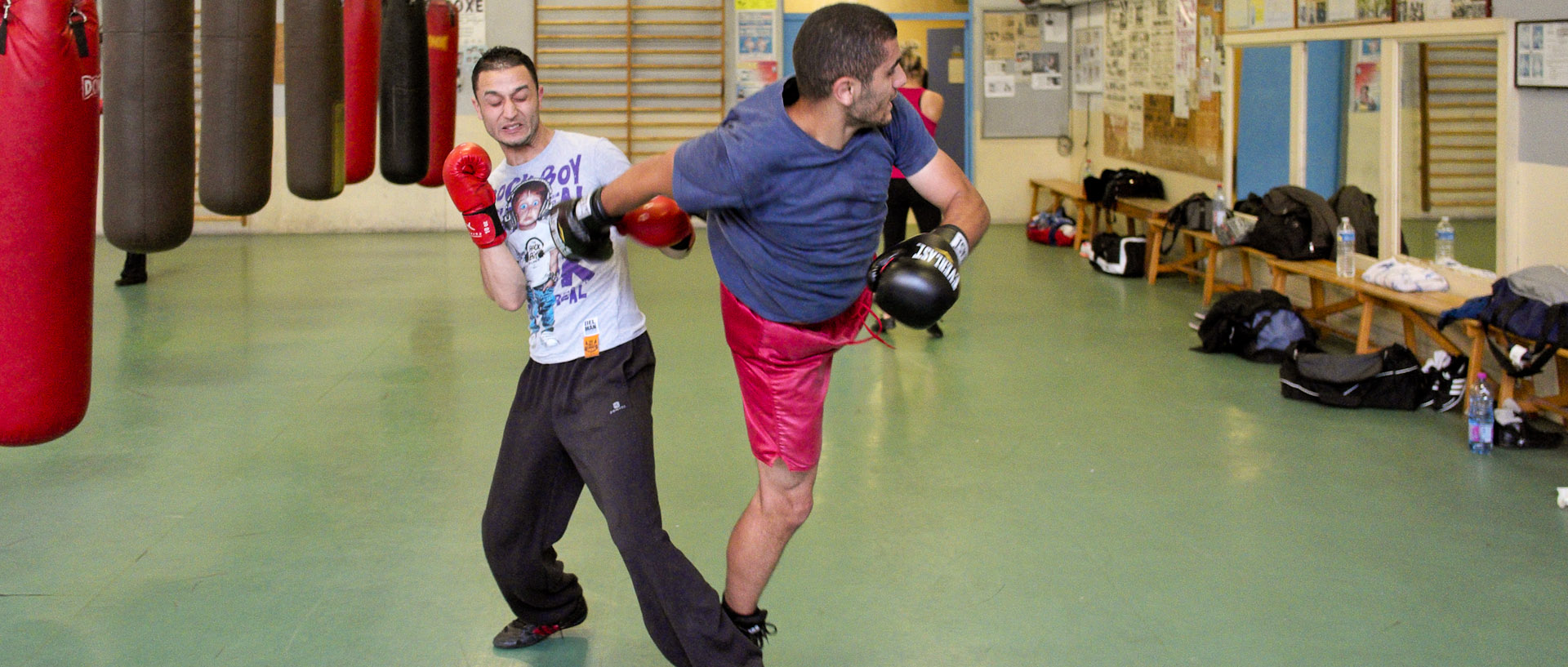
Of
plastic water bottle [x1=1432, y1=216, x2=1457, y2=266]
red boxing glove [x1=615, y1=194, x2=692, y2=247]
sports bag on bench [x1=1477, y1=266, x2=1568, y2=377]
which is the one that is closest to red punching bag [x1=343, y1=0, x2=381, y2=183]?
red boxing glove [x1=615, y1=194, x2=692, y2=247]

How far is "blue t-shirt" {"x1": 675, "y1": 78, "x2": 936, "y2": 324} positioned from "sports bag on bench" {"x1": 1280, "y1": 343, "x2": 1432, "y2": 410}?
319 centimetres

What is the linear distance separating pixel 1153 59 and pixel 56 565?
751 cm

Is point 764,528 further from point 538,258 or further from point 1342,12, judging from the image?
point 1342,12

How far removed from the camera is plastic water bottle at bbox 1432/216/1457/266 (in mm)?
5211

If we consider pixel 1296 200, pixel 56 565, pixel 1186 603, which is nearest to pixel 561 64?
pixel 1296 200

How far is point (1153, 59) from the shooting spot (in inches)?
343

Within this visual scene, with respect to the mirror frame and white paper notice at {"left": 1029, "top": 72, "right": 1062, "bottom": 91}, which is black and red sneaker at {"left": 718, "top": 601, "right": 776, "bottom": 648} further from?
white paper notice at {"left": 1029, "top": 72, "right": 1062, "bottom": 91}

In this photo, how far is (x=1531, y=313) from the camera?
4.17 meters

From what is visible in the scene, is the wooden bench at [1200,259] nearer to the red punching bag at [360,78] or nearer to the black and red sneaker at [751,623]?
the red punching bag at [360,78]

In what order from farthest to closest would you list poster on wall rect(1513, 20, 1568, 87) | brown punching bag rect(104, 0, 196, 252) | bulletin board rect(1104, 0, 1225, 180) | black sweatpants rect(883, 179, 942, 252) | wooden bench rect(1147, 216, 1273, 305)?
bulletin board rect(1104, 0, 1225, 180)
wooden bench rect(1147, 216, 1273, 305)
black sweatpants rect(883, 179, 942, 252)
poster on wall rect(1513, 20, 1568, 87)
brown punching bag rect(104, 0, 196, 252)

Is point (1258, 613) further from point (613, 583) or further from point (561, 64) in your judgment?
point (561, 64)

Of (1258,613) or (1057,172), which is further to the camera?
(1057,172)

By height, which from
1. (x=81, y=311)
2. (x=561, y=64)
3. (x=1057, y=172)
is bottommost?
(x=81, y=311)

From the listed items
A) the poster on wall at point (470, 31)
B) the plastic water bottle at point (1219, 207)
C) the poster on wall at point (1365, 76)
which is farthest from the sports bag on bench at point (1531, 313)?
the poster on wall at point (470, 31)
